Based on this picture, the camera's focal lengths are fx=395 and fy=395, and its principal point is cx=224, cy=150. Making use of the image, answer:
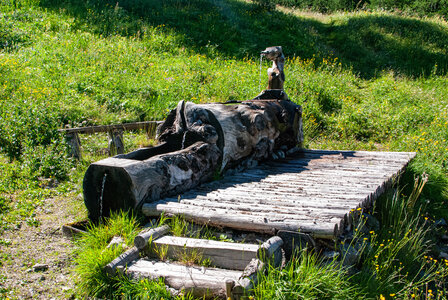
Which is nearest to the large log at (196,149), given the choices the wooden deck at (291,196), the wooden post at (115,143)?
the wooden deck at (291,196)

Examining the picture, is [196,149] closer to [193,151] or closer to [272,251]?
[193,151]

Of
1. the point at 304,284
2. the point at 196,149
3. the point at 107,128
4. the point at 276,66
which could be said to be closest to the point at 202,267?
the point at 304,284

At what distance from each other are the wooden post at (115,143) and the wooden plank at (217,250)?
3843mm

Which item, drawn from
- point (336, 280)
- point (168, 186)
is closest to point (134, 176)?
point (168, 186)

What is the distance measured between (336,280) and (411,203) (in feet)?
10.9

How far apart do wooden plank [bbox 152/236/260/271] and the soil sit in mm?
1010

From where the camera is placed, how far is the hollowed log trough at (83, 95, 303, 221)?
450 cm

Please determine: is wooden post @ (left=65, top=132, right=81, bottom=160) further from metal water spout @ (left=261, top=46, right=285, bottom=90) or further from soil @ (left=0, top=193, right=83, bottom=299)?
metal water spout @ (left=261, top=46, right=285, bottom=90)

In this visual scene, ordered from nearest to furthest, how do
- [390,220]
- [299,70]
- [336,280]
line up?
1. [336,280]
2. [390,220]
3. [299,70]

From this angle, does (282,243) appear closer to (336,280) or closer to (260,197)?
Answer: (336,280)

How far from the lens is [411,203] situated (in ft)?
19.5

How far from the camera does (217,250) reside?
3.59m

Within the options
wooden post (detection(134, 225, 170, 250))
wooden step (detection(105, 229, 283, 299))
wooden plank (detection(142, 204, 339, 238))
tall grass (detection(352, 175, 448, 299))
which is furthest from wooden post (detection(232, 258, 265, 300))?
wooden post (detection(134, 225, 170, 250))

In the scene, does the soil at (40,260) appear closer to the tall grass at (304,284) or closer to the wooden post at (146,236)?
the wooden post at (146,236)
